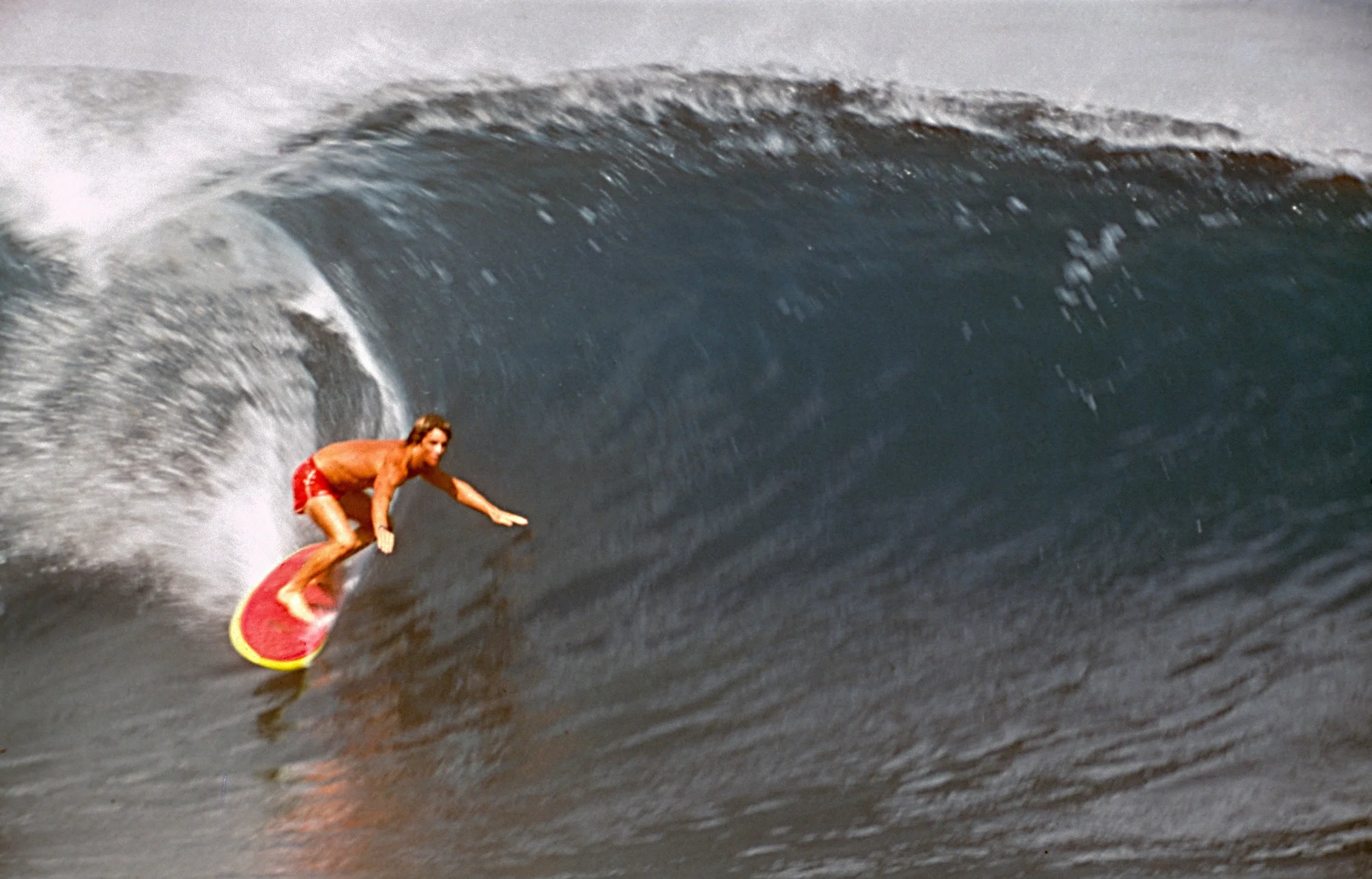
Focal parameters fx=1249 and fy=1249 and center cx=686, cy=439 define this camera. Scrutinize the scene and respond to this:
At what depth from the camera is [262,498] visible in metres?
4.51

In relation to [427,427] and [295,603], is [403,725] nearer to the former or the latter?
[295,603]

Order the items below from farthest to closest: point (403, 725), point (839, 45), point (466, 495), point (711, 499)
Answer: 1. point (839, 45)
2. point (711, 499)
3. point (466, 495)
4. point (403, 725)

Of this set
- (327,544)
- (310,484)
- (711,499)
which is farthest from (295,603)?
(711,499)

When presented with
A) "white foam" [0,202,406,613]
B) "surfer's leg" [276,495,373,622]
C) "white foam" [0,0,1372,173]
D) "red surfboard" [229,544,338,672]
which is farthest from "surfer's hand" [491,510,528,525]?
"white foam" [0,0,1372,173]

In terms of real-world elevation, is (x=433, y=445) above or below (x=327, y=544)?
above

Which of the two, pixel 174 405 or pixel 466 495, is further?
pixel 174 405

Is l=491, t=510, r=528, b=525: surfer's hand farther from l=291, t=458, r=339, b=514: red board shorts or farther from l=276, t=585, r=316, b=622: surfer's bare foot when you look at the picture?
l=276, t=585, r=316, b=622: surfer's bare foot

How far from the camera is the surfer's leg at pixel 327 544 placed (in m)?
3.86

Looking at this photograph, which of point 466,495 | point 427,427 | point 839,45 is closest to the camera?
point 427,427

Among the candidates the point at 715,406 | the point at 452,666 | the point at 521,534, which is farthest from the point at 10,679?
the point at 715,406

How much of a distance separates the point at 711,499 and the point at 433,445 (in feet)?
4.00

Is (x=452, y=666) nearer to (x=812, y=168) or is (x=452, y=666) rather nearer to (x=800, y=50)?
(x=812, y=168)

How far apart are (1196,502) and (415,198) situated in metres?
3.66

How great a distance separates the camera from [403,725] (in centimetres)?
377
